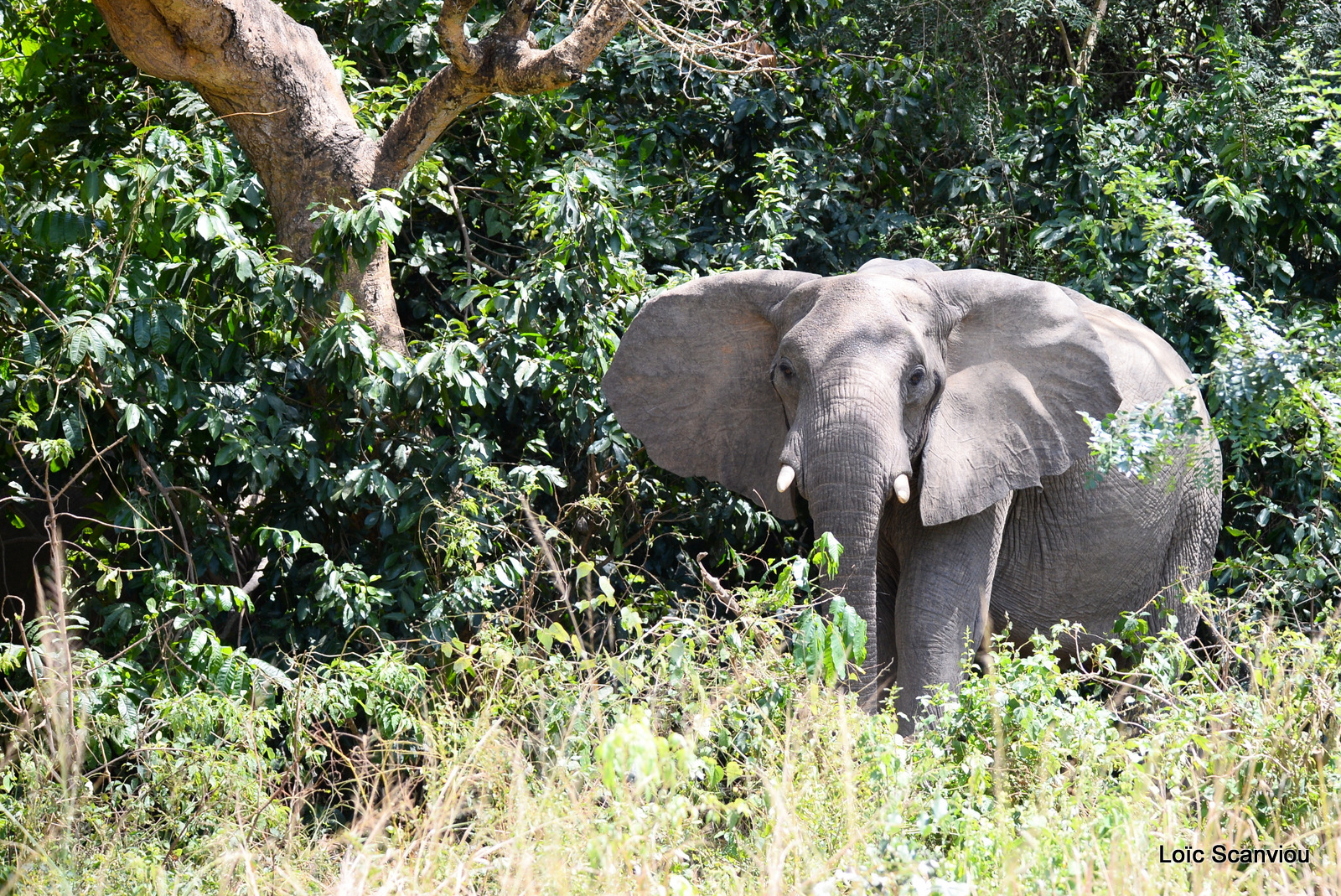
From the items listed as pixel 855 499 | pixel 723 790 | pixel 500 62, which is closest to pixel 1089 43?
pixel 500 62

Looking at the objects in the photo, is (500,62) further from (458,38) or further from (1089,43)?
(1089,43)

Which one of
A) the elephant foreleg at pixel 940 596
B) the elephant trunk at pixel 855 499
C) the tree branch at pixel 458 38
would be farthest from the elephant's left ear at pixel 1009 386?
the tree branch at pixel 458 38

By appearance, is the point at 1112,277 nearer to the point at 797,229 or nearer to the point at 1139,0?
the point at 797,229

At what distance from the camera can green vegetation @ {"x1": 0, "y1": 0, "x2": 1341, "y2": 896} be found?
3.66 m

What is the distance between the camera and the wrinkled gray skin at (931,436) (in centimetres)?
506

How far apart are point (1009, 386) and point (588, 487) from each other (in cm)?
201

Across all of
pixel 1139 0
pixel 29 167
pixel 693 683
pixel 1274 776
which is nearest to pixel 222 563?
pixel 29 167

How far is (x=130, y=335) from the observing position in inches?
Answer: 223

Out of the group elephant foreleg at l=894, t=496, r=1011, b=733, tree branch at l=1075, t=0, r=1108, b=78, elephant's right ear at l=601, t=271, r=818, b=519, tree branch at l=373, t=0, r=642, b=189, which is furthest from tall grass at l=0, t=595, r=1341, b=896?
tree branch at l=1075, t=0, r=1108, b=78

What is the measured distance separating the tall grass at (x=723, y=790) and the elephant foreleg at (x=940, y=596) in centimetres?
70

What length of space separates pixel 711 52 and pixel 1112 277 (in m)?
2.31

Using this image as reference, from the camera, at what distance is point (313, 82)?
605cm

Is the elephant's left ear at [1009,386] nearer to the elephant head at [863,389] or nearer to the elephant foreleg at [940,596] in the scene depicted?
the elephant head at [863,389]

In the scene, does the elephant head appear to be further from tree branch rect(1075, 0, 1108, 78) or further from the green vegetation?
tree branch rect(1075, 0, 1108, 78)
